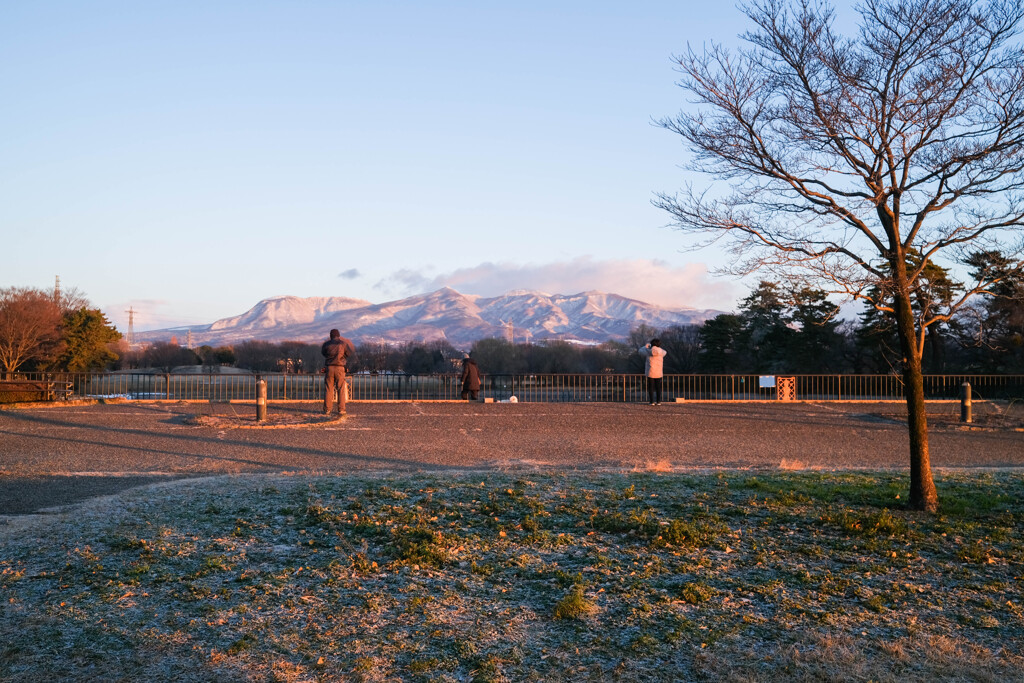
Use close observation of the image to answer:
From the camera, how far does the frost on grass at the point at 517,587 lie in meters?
4.18

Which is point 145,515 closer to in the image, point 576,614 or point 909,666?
point 576,614

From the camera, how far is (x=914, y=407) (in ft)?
23.1

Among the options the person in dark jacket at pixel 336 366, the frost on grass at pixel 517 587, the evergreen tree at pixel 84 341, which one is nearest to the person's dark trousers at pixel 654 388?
the person in dark jacket at pixel 336 366

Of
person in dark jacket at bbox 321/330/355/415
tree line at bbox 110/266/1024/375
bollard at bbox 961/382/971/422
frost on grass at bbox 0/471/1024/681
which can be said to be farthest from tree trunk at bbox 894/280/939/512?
tree line at bbox 110/266/1024/375

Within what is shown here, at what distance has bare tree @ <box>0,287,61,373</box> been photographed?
126 ft

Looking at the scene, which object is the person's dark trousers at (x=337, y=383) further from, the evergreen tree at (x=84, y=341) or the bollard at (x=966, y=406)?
the evergreen tree at (x=84, y=341)

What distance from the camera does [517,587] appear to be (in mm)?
5254

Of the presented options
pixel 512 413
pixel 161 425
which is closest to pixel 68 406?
pixel 161 425

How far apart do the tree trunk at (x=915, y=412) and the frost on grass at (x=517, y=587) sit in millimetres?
250

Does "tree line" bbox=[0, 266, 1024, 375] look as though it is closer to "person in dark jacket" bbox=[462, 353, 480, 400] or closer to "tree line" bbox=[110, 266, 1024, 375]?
"tree line" bbox=[110, 266, 1024, 375]

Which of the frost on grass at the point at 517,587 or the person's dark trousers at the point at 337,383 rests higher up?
the person's dark trousers at the point at 337,383

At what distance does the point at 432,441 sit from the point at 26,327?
1380 inches

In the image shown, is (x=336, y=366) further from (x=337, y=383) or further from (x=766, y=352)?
(x=766, y=352)

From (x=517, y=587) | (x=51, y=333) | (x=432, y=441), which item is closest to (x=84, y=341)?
(x=51, y=333)
